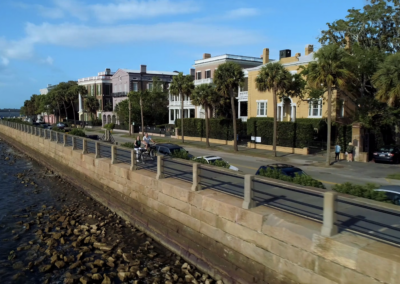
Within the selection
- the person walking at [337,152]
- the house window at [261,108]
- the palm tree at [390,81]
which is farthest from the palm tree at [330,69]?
the house window at [261,108]

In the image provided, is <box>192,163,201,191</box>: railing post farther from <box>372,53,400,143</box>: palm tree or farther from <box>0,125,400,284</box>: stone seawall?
<box>372,53,400,143</box>: palm tree

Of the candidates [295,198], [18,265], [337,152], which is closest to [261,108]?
[337,152]

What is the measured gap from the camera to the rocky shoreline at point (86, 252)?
10.4 meters

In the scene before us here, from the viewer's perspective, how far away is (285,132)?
35188mm

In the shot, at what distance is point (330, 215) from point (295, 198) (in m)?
2.72

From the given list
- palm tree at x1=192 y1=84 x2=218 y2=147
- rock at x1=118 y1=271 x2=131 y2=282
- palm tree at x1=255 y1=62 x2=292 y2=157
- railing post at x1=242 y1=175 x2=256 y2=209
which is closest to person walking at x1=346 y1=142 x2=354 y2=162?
palm tree at x1=255 y1=62 x2=292 y2=157

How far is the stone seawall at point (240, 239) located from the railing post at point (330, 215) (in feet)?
0.51

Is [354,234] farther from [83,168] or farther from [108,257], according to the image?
[83,168]

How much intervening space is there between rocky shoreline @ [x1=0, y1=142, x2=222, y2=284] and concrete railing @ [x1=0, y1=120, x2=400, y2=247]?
8.66 feet

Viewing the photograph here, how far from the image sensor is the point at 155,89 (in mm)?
69062

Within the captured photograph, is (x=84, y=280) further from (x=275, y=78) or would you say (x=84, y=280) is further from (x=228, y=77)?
(x=228, y=77)

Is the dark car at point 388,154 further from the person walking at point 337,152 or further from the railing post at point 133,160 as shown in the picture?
the railing post at point 133,160

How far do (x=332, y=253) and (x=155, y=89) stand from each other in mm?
64607

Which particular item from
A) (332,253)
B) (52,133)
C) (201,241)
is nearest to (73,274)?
(201,241)
